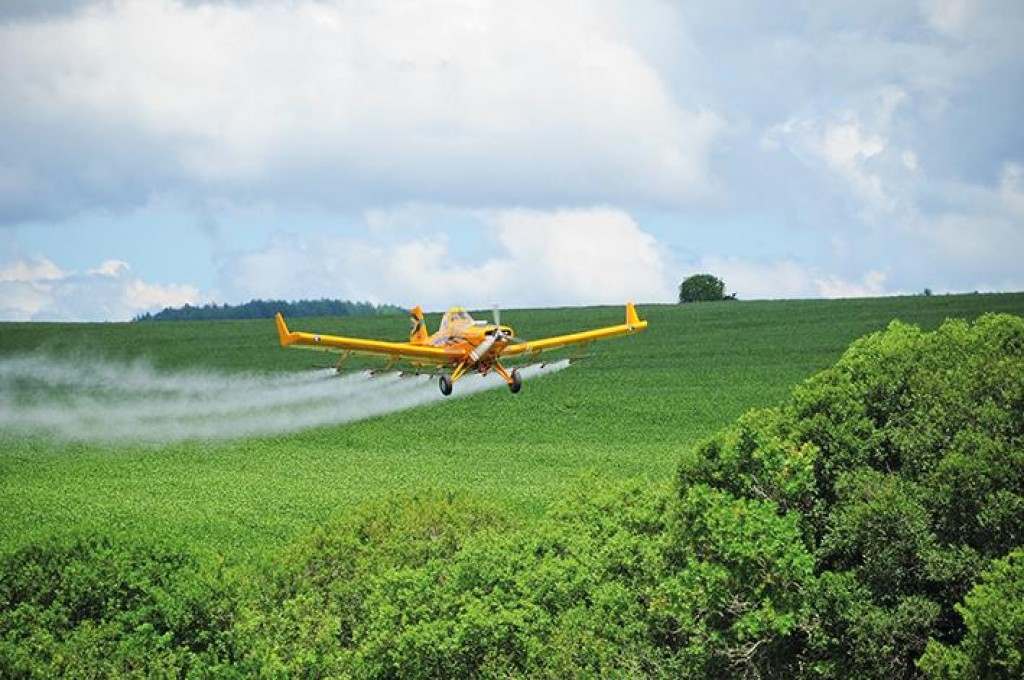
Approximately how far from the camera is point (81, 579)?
5766 centimetres

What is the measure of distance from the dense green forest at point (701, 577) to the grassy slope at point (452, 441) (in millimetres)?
8589

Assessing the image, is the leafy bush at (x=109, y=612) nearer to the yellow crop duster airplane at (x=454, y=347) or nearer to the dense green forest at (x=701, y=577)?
the dense green forest at (x=701, y=577)

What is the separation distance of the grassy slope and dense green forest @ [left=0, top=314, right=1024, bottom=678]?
8589 mm

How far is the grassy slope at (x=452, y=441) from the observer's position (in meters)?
85.2

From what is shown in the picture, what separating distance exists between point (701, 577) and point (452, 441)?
222ft

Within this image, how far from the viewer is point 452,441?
356 feet

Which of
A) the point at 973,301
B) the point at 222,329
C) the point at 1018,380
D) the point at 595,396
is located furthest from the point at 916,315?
the point at 1018,380

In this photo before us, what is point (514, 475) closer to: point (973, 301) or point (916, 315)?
point (916, 315)

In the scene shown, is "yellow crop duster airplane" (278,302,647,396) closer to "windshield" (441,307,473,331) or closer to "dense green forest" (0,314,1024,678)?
"windshield" (441,307,473,331)

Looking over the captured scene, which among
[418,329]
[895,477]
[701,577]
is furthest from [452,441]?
[701,577]

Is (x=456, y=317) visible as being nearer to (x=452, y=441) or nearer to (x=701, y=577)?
(x=701, y=577)

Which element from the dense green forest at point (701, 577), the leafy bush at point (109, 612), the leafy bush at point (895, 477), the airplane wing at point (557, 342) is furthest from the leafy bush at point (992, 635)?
the airplane wing at point (557, 342)

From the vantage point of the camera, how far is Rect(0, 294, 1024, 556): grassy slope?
85188 mm

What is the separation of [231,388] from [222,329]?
52824 mm
